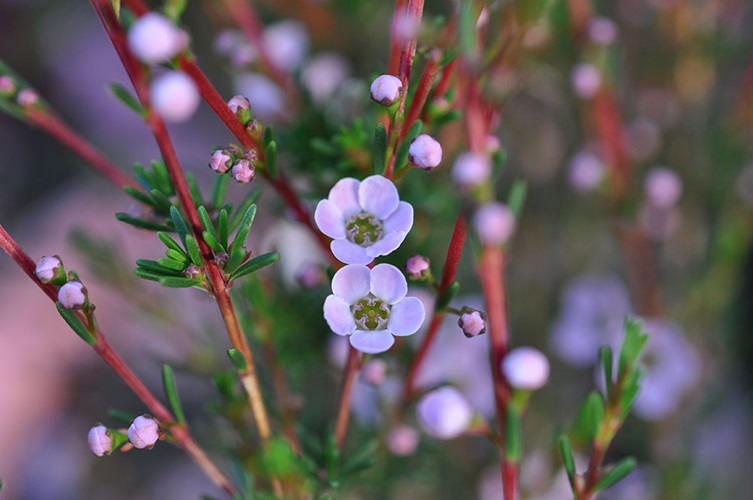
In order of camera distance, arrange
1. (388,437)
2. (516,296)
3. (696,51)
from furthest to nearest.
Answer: (516,296), (696,51), (388,437)

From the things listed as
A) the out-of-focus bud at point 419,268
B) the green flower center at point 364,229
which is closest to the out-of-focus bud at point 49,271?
the green flower center at point 364,229

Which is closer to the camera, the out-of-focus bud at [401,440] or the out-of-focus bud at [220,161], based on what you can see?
the out-of-focus bud at [220,161]

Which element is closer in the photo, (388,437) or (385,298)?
(385,298)

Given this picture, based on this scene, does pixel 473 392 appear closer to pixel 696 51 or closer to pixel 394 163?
pixel 394 163

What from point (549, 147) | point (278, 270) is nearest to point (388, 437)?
point (278, 270)

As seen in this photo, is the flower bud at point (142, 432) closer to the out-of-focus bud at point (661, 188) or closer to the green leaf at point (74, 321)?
the green leaf at point (74, 321)

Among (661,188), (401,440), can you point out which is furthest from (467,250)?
(401,440)

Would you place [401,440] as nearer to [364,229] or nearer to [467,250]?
[364,229]

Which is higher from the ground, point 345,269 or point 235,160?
point 235,160
